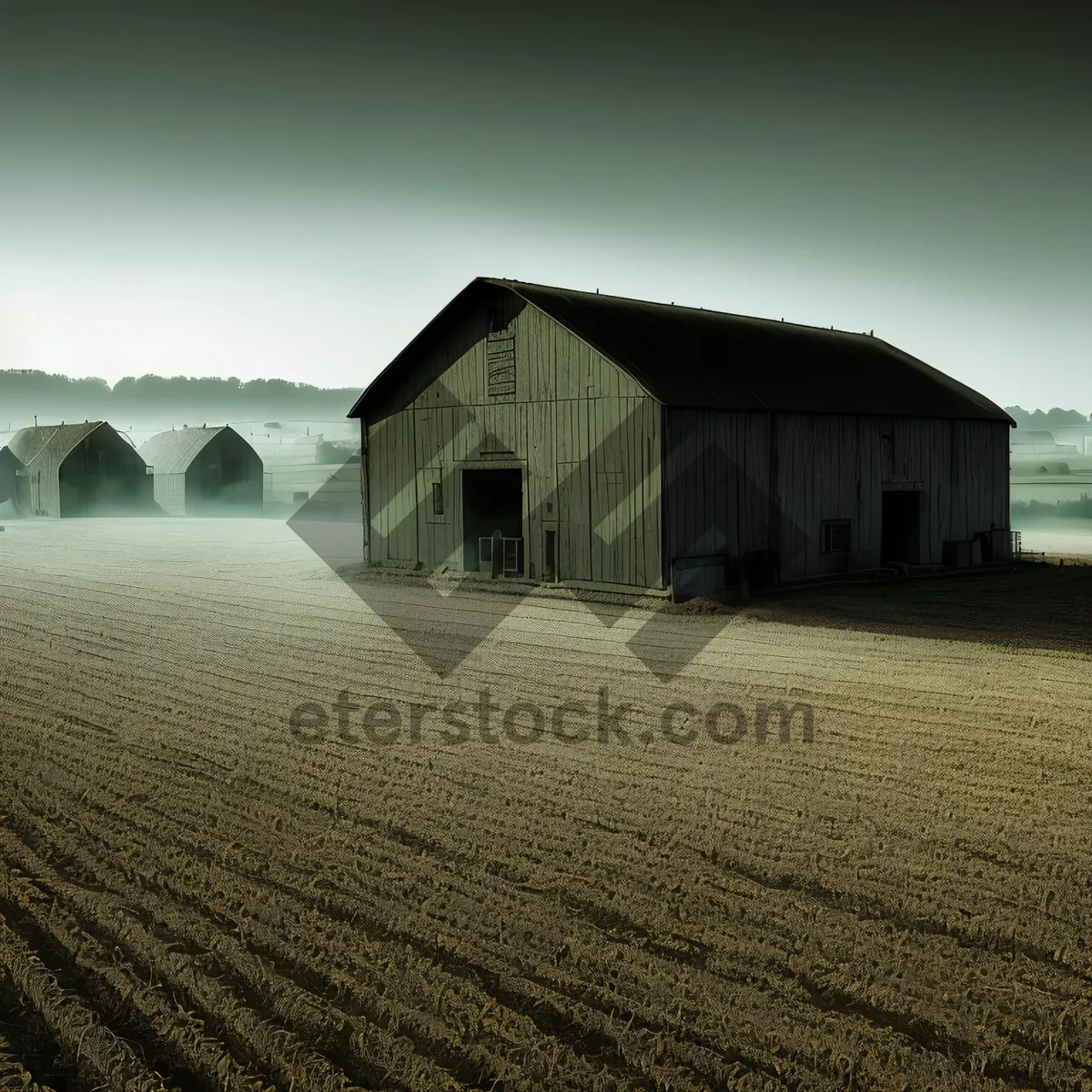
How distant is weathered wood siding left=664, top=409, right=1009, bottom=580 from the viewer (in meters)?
20.5

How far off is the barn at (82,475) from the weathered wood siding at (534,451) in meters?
38.8

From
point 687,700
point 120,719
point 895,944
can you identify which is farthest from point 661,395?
point 895,944

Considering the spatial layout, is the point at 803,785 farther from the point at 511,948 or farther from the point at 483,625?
the point at 483,625

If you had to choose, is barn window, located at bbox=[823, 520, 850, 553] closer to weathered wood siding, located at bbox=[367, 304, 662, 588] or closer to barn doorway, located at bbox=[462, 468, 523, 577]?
weathered wood siding, located at bbox=[367, 304, 662, 588]

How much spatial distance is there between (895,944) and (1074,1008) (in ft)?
3.10

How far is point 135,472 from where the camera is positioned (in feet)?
204

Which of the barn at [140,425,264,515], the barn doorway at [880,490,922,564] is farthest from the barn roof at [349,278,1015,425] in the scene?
the barn at [140,425,264,515]

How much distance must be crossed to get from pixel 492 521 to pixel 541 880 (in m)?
19.0

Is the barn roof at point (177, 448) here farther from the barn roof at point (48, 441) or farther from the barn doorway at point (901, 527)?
the barn doorway at point (901, 527)

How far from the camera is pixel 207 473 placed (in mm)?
62344

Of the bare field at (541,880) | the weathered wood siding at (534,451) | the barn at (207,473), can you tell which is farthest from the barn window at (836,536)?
the barn at (207,473)

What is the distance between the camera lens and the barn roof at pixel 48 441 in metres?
59.2

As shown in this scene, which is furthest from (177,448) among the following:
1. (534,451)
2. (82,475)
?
(534,451)

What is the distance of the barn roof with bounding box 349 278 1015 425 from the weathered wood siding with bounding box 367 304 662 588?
0.50 meters
